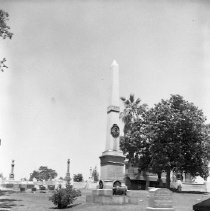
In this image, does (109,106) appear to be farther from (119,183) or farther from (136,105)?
(136,105)

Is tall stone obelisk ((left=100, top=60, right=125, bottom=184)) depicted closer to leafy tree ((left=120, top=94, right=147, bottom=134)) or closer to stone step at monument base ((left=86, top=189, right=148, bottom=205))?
stone step at monument base ((left=86, top=189, right=148, bottom=205))

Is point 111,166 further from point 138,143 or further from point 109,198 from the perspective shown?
point 138,143

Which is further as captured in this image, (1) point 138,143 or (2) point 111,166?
(1) point 138,143

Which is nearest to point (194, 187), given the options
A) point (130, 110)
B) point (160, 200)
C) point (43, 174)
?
point (130, 110)

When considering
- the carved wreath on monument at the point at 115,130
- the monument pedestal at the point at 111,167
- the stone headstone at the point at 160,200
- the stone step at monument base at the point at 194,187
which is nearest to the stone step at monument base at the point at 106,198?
Result: the monument pedestal at the point at 111,167

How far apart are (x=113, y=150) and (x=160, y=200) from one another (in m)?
9.35

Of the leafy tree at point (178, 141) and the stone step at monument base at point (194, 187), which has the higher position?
the leafy tree at point (178, 141)

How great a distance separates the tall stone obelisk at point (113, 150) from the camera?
23.1 meters

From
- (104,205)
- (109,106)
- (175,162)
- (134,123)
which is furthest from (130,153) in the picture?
(104,205)

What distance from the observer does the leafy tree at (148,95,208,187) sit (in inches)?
1484

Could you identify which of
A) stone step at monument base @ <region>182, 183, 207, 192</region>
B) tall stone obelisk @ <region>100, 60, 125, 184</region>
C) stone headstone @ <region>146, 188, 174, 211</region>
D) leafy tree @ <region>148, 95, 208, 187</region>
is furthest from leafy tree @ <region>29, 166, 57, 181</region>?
stone headstone @ <region>146, 188, 174, 211</region>

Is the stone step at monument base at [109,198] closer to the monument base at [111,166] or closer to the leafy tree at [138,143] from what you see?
the monument base at [111,166]

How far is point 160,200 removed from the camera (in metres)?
14.4

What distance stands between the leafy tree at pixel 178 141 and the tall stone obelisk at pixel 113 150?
1455 cm
